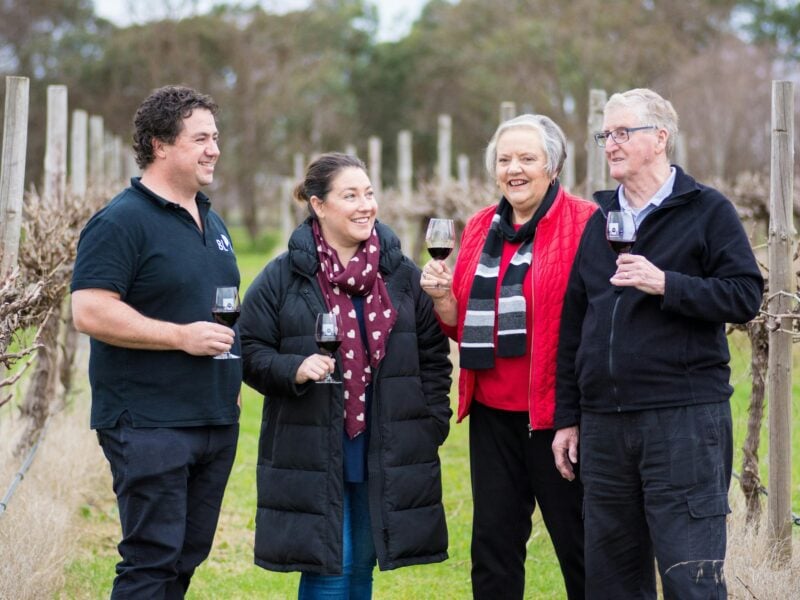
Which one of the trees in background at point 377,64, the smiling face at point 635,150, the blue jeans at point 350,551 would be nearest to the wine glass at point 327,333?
the blue jeans at point 350,551

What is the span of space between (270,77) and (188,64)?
313 centimetres

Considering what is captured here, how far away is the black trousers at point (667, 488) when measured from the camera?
351 cm

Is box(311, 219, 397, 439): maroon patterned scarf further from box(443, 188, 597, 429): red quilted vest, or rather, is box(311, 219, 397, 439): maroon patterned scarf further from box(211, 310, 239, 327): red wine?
box(211, 310, 239, 327): red wine

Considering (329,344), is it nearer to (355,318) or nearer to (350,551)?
(355,318)

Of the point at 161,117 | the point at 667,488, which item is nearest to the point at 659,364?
the point at 667,488

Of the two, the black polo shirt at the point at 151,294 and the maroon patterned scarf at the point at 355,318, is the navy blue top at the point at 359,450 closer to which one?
the maroon patterned scarf at the point at 355,318

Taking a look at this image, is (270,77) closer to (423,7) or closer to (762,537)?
(423,7)

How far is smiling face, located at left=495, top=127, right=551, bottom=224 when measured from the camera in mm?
4043

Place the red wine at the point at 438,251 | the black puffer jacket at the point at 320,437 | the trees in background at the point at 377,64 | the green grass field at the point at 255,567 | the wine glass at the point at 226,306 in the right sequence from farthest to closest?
the trees in background at the point at 377,64 < the green grass field at the point at 255,567 < the red wine at the point at 438,251 < the black puffer jacket at the point at 320,437 < the wine glass at the point at 226,306

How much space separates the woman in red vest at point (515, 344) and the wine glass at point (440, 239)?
0.07 m

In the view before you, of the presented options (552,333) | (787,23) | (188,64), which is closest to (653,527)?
(552,333)

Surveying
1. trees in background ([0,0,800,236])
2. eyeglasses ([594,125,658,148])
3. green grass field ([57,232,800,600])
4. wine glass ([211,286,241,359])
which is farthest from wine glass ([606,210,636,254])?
trees in background ([0,0,800,236])

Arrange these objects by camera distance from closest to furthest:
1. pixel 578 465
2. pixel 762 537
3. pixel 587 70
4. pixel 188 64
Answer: pixel 578 465 < pixel 762 537 < pixel 587 70 < pixel 188 64

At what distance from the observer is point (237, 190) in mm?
43531
